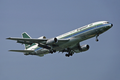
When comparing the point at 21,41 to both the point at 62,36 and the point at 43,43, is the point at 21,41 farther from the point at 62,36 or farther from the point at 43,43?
the point at 62,36

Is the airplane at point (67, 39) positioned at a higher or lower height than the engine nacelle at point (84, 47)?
higher

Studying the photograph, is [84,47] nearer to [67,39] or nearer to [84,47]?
[84,47]

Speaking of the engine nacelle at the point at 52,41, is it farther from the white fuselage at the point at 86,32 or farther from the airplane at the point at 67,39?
the white fuselage at the point at 86,32

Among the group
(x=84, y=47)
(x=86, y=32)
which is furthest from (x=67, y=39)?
(x=84, y=47)

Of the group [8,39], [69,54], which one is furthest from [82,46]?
[8,39]

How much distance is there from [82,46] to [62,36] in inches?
287

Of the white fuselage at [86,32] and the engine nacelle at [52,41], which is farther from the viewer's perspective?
the engine nacelle at [52,41]

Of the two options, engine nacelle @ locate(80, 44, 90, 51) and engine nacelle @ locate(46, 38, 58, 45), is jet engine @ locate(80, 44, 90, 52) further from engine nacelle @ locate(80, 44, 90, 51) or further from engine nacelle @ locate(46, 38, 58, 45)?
engine nacelle @ locate(46, 38, 58, 45)

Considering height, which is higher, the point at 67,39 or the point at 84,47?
the point at 67,39

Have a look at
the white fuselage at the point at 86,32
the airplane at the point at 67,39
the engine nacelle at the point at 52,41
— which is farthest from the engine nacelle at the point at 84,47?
the engine nacelle at the point at 52,41

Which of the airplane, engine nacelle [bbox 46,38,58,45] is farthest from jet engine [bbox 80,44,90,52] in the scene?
engine nacelle [bbox 46,38,58,45]

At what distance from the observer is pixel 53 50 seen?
4628 centimetres

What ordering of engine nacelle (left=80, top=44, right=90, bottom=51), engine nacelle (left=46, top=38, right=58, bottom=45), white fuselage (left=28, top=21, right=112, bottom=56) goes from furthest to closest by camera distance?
engine nacelle (left=80, top=44, right=90, bottom=51) → engine nacelle (left=46, top=38, right=58, bottom=45) → white fuselage (left=28, top=21, right=112, bottom=56)

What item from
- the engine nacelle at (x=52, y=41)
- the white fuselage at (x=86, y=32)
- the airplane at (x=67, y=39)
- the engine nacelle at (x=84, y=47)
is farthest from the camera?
the engine nacelle at (x=84, y=47)
